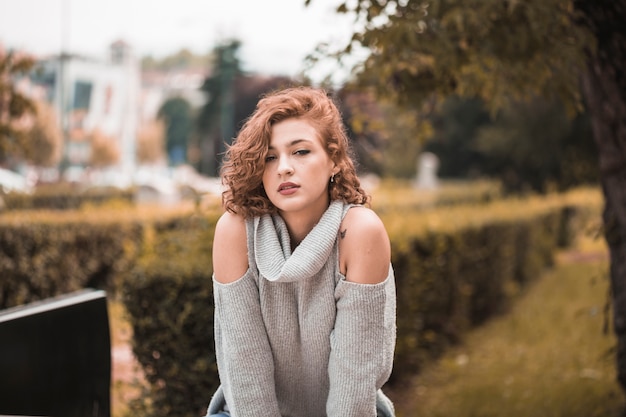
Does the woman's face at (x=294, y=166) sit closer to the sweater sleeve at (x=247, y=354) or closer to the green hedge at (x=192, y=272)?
the sweater sleeve at (x=247, y=354)

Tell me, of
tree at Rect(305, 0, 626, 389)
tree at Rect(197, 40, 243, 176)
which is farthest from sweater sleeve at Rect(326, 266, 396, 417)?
tree at Rect(197, 40, 243, 176)

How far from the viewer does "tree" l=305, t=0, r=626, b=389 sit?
387 centimetres

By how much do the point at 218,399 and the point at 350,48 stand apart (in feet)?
8.71

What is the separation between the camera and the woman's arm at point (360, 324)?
2318mm

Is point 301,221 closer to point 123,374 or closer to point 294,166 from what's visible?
point 294,166

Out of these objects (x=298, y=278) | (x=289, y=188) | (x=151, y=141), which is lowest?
(x=298, y=278)

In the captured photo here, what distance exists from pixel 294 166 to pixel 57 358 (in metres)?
1.59

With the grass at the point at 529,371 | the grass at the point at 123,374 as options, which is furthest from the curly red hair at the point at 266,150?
the grass at the point at 529,371

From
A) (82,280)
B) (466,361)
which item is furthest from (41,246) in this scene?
(466,361)

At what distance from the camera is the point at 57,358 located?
3.32 metres

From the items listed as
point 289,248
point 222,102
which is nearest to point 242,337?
point 289,248

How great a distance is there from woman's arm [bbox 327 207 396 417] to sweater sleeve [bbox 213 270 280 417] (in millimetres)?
202

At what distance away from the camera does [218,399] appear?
263 centimetres

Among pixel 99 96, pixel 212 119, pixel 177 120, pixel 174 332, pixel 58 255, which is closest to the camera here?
pixel 174 332
